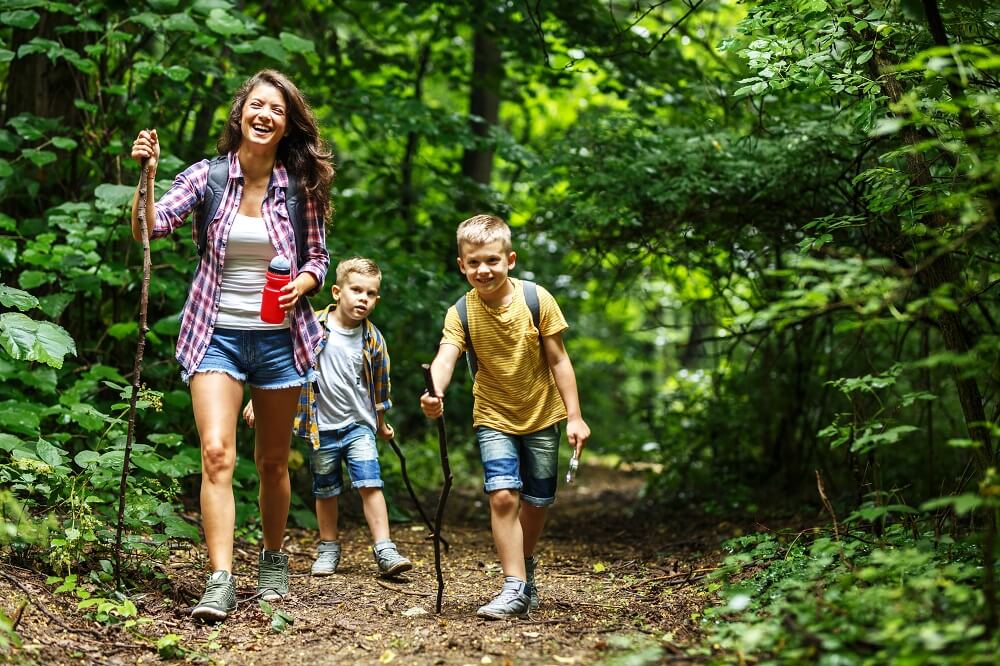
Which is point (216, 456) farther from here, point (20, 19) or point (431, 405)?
point (20, 19)

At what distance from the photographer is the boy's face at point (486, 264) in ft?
12.8

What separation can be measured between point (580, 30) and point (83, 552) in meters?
5.32

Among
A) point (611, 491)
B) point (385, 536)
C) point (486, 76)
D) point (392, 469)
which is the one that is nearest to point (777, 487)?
point (611, 491)

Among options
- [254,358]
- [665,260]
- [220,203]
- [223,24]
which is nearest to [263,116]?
[220,203]

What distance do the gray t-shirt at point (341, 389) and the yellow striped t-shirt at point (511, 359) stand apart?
1.32 metres

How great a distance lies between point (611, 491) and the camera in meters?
9.96

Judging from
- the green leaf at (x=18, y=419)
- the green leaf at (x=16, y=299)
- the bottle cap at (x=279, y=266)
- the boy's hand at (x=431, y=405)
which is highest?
the bottle cap at (x=279, y=266)

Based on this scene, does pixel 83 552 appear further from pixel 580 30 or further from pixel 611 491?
pixel 611 491

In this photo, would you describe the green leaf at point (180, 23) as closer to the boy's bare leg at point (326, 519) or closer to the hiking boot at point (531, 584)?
the boy's bare leg at point (326, 519)

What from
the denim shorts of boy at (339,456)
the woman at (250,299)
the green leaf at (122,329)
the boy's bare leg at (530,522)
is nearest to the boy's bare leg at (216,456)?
the woman at (250,299)

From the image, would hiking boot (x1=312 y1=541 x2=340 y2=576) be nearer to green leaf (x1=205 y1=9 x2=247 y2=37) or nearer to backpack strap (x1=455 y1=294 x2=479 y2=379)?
backpack strap (x1=455 y1=294 x2=479 y2=379)

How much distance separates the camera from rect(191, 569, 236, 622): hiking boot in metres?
3.63

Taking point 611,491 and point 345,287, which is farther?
point 611,491

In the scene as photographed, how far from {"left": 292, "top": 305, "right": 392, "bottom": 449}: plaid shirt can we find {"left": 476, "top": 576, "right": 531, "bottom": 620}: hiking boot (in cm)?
172
